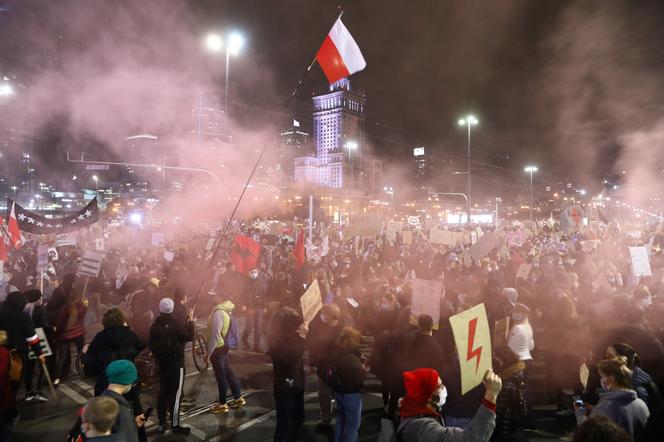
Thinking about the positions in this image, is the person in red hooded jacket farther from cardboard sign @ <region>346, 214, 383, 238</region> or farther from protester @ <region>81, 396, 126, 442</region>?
cardboard sign @ <region>346, 214, 383, 238</region>

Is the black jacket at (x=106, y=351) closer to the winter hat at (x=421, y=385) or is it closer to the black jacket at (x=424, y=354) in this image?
the black jacket at (x=424, y=354)

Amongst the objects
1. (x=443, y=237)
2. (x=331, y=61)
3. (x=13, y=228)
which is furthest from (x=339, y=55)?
(x=13, y=228)

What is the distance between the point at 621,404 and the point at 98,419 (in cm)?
371

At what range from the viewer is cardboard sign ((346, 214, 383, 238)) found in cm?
1193

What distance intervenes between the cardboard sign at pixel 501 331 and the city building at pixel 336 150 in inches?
3867

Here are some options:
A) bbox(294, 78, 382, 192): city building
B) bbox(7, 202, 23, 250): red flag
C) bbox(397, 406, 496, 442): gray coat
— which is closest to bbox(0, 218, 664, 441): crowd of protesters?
bbox(397, 406, 496, 442): gray coat

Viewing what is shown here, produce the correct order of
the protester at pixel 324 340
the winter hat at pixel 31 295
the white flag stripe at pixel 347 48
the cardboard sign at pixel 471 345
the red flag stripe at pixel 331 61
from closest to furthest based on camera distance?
the cardboard sign at pixel 471 345
the protester at pixel 324 340
the winter hat at pixel 31 295
the white flag stripe at pixel 347 48
the red flag stripe at pixel 331 61

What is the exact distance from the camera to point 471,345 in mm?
3232

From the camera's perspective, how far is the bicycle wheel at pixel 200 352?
7.08 metres

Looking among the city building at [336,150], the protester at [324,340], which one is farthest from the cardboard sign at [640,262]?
the city building at [336,150]

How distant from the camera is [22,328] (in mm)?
4953

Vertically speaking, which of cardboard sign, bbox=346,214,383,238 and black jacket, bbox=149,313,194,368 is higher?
cardboard sign, bbox=346,214,383,238

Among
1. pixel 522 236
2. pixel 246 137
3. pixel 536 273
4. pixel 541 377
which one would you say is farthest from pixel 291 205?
pixel 541 377

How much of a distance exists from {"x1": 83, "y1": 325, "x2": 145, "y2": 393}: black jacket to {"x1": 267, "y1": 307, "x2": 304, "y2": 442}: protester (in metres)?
1.60
